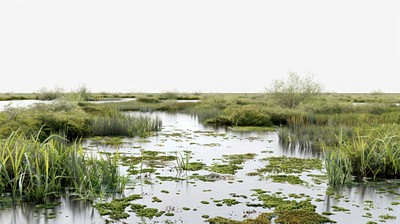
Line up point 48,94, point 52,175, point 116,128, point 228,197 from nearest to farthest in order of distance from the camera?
point 228,197, point 52,175, point 116,128, point 48,94

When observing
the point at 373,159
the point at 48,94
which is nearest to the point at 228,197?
the point at 373,159

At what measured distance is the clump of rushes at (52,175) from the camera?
5.73 meters

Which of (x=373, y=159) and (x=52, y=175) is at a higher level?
(x=373, y=159)

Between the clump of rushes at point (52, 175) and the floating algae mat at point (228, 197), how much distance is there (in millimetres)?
A: 263

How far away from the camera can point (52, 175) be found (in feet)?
20.1

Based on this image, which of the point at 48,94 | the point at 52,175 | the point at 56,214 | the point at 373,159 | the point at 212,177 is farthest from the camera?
the point at 48,94

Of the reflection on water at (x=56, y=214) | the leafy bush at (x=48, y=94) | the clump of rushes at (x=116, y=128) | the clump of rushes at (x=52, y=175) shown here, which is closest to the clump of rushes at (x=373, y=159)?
the clump of rushes at (x=52, y=175)

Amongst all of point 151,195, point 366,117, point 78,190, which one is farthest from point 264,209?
point 366,117

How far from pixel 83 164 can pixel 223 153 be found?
4.72m

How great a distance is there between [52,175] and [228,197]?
2838 mm

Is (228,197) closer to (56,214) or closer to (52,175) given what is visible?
(56,214)

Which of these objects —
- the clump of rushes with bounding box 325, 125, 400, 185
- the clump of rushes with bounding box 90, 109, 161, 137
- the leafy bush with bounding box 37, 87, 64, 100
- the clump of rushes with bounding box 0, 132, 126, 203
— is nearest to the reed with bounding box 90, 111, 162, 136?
the clump of rushes with bounding box 90, 109, 161, 137

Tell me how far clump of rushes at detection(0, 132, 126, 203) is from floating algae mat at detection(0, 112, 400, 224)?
26cm

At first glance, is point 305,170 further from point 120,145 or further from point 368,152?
point 120,145
